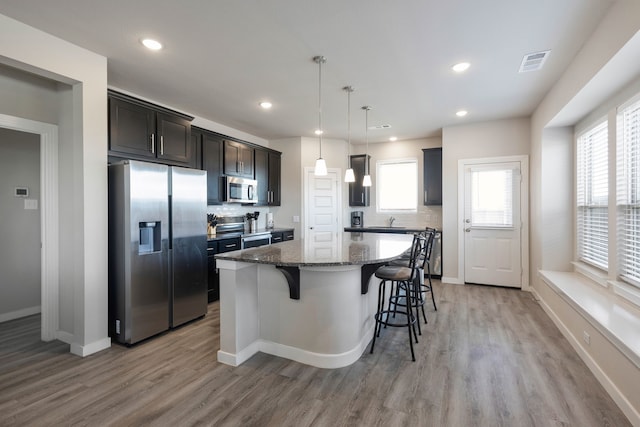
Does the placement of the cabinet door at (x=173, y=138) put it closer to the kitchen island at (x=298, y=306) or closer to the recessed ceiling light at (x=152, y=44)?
the recessed ceiling light at (x=152, y=44)

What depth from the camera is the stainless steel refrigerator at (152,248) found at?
113 inches

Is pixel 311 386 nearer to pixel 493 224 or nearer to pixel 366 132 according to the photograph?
pixel 493 224

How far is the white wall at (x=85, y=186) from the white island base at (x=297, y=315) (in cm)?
119

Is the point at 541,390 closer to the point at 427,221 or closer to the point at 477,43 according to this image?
the point at 477,43

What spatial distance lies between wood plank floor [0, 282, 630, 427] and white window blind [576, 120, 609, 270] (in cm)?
104

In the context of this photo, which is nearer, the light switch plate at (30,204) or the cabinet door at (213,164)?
the light switch plate at (30,204)

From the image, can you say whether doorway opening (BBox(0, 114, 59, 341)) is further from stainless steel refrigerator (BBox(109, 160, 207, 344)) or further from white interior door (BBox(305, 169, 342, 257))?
white interior door (BBox(305, 169, 342, 257))

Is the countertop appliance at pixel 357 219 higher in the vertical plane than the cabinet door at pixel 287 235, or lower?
higher

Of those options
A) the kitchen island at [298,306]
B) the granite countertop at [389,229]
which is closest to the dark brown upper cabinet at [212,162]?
the kitchen island at [298,306]

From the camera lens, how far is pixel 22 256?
12.6 ft

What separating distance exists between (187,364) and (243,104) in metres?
3.12

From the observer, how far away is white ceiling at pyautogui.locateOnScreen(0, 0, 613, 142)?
218cm

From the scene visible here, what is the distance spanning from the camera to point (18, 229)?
3.80 m

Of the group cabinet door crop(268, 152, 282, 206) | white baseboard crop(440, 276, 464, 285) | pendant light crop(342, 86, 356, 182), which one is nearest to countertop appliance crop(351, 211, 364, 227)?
pendant light crop(342, 86, 356, 182)
